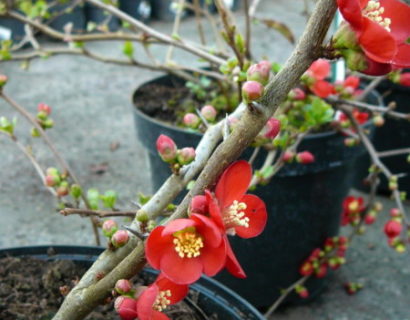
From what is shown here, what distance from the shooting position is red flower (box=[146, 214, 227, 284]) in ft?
1.58

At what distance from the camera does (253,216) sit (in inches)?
21.0

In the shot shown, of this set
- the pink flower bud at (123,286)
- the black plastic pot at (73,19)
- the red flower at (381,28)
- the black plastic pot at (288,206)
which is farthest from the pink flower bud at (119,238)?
the black plastic pot at (73,19)

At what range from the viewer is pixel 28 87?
9.36 ft

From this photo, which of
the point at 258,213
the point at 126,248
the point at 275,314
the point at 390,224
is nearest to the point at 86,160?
the point at 275,314

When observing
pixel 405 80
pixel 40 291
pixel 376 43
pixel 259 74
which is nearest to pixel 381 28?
pixel 376 43

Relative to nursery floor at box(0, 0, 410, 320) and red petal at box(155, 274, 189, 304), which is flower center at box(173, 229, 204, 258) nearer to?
red petal at box(155, 274, 189, 304)

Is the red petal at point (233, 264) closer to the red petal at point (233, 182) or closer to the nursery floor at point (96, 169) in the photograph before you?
the red petal at point (233, 182)

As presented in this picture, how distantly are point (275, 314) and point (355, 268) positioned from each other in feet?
1.01

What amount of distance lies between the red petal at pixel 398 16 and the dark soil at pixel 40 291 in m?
0.45

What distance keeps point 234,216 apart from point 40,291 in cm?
43

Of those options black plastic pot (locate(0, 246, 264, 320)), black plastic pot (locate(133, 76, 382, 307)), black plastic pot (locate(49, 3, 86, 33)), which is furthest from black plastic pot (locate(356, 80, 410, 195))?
black plastic pot (locate(49, 3, 86, 33))

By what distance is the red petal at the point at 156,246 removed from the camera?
1.58ft

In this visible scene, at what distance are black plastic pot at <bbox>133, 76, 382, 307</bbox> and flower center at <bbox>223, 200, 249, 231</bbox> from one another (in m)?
0.65

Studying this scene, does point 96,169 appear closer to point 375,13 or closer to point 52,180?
point 52,180
